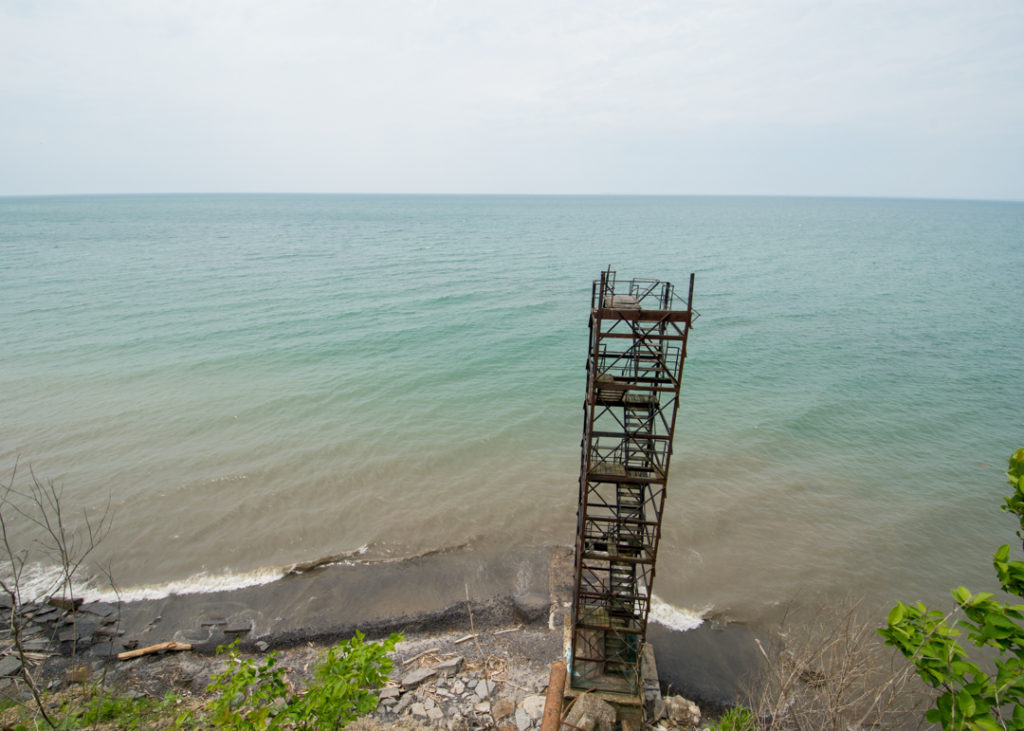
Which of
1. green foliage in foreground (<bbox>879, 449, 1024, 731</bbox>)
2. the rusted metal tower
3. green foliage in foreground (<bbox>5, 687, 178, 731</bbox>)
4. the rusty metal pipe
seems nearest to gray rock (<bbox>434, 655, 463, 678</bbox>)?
the rusted metal tower

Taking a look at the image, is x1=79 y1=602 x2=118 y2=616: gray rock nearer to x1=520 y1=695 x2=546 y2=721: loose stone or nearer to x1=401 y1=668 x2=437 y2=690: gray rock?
x1=401 y1=668 x2=437 y2=690: gray rock

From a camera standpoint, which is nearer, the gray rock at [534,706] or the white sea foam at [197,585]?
the gray rock at [534,706]

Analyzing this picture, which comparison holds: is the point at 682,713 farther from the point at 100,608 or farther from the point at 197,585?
the point at 100,608

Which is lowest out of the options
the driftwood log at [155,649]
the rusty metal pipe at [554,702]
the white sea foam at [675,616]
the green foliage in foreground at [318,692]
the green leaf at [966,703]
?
the white sea foam at [675,616]

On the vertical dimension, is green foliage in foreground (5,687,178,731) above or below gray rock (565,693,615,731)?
below

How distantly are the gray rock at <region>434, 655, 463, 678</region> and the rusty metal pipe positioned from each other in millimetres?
4601

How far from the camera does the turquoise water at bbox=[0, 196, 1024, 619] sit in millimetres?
23500

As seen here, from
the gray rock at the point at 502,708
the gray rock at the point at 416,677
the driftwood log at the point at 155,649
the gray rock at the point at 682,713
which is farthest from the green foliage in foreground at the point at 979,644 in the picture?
the driftwood log at the point at 155,649

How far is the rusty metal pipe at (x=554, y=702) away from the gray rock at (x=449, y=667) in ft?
15.1

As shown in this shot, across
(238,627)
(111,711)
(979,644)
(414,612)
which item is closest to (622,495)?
(414,612)

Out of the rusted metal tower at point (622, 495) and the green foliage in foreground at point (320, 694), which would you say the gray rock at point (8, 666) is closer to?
the green foliage in foreground at point (320, 694)

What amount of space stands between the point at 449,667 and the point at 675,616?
9.00 meters

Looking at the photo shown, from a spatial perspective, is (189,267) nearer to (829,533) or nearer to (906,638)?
(829,533)

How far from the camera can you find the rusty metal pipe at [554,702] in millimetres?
11602
